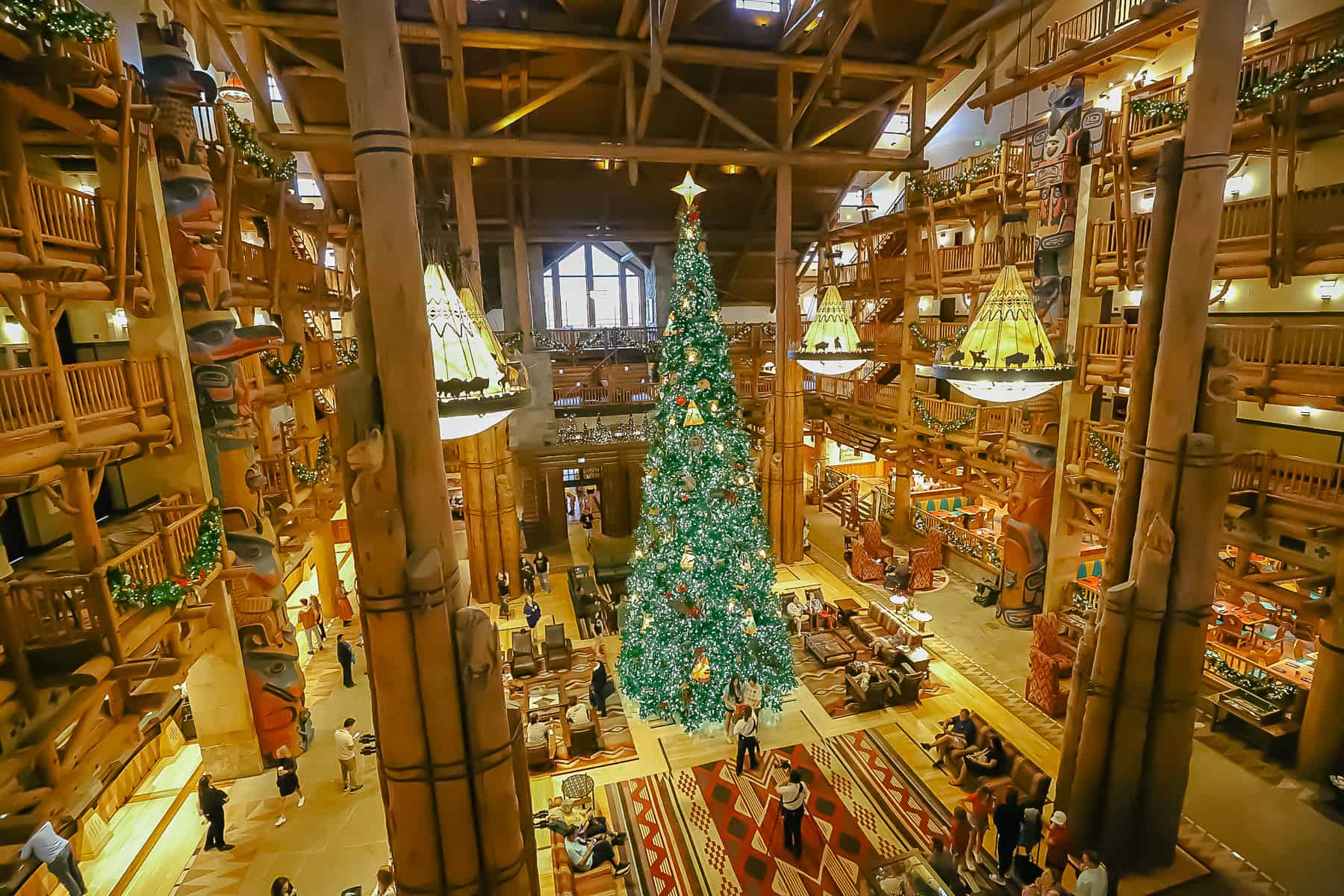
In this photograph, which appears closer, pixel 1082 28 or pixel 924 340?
pixel 1082 28

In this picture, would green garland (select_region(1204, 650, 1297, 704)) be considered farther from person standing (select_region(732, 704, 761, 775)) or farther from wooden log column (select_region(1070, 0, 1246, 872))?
person standing (select_region(732, 704, 761, 775))

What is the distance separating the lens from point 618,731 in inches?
396

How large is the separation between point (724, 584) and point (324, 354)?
10990 millimetres

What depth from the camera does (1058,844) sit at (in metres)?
6.52

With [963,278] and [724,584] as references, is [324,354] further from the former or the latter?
[963,278]

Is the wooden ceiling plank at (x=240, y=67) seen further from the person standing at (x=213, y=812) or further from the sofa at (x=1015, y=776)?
the sofa at (x=1015, y=776)

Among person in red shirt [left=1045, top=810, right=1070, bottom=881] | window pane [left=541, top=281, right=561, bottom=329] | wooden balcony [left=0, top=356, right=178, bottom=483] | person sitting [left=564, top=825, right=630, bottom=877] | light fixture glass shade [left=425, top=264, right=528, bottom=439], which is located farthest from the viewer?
window pane [left=541, top=281, right=561, bottom=329]

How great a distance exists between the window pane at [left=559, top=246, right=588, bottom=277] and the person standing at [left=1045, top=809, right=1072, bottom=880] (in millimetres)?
20519

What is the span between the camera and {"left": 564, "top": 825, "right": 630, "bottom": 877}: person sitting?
6.99 meters

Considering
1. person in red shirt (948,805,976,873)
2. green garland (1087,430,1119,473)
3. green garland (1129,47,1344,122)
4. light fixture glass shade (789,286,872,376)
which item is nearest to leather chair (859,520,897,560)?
light fixture glass shade (789,286,872,376)

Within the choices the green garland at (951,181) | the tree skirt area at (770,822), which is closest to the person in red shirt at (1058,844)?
the tree skirt area at (770,822)

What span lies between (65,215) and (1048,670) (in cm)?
1429

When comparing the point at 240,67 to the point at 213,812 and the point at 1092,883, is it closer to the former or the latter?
the point at 213,812

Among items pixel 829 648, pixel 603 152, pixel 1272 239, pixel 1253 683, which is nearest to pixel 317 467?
pixel 603 152
